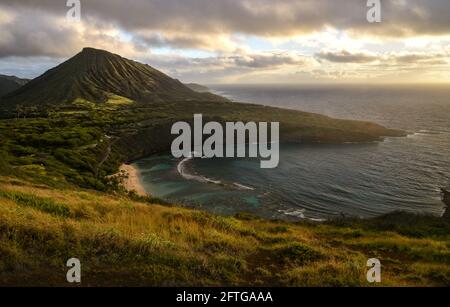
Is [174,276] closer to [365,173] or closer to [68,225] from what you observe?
[68,225]

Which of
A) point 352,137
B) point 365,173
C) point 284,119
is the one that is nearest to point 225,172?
point 365,173

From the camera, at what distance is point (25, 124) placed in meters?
120

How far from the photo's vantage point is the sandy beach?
233ft

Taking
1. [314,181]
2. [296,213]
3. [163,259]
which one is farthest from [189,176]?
[163,259]

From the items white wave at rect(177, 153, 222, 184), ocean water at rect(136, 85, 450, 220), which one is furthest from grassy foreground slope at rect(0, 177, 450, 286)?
white wave at rect(177, 153, 222, 184)

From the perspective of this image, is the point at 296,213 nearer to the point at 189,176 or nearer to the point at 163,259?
the point at 189,176

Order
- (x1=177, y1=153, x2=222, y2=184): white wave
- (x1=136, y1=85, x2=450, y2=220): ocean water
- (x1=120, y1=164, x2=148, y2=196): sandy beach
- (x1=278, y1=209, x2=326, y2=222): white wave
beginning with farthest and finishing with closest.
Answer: (x1=177, y1=153, x2=222, y2=184): white wave < (x1=120, y1=164, x2=148, y2=196): sandy beach < (x1=136, y1=85, x2=450, y2=220): ocean water < (x1=278, y1=209, x2=326, y2=222): white wave

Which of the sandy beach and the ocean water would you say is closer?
the ocean water

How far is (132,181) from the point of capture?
78.9 meters

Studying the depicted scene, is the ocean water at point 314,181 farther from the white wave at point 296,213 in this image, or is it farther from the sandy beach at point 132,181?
the sandy beach at point 132,181

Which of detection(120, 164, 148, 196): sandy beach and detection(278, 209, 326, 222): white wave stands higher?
detection(120, 164, 148, 196): sandy beach

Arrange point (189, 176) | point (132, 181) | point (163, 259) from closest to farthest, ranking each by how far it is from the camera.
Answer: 1. point (163, 259)
2. point (132, 181)
3. point (189, 176)

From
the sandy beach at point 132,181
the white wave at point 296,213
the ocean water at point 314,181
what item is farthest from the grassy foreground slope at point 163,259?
the sandy beach at point 132,181

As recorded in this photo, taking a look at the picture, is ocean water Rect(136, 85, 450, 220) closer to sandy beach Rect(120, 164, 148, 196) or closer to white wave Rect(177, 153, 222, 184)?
white wave Rect(177, 153, 222, 184)
